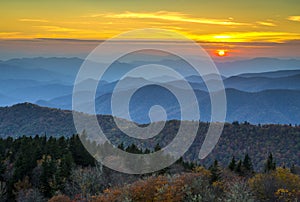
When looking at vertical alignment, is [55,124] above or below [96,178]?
above

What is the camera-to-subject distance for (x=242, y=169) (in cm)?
6134

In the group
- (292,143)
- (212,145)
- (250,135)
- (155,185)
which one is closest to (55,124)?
(212,145)

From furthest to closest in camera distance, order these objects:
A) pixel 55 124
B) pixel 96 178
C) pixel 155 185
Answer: pixel 55 124, pixel 96 178, pixel 155 185

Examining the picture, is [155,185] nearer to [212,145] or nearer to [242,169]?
[242,169]

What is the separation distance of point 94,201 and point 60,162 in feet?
68.3

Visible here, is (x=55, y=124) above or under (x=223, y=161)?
above

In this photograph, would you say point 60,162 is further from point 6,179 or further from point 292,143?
point 292,143

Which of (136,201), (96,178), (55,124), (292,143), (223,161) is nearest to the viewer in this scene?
(136,201)

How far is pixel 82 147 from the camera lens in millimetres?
66062

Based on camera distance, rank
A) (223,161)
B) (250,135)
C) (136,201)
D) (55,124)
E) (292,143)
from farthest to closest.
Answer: (55,124) → (250,135) → (292,143) → (223,161) → (136,201)

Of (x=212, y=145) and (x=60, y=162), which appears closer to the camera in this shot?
(x=60, y=162)

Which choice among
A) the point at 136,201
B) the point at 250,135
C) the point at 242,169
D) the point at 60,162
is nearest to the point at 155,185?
the point at 136,201

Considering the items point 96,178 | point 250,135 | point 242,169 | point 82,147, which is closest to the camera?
point 96,178

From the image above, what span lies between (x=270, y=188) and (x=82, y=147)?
3673 cm
